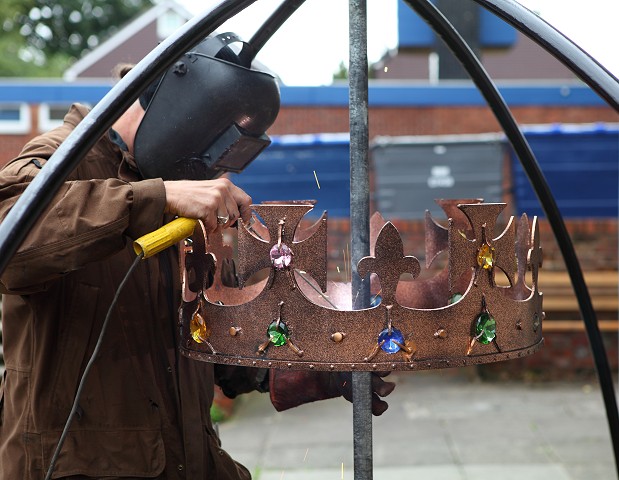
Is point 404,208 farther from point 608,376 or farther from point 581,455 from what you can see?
Result: point 608,376

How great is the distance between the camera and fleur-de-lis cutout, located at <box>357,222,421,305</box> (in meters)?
1.41

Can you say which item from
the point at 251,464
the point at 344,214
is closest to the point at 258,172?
the point at 344,214

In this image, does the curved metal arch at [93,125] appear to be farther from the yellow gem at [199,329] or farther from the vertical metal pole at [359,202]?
the yellow gem at [199,329]

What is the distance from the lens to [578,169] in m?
7.21

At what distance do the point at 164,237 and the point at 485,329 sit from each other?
0.60 m

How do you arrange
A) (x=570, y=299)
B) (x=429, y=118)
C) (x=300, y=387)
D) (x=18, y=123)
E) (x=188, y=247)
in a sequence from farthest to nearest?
(x=18, y=123) → (x=429, y=118) → (x=570, y=299) → (x=300, y=387) → (x=188, y=247)

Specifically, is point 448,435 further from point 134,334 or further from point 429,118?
point 429,118

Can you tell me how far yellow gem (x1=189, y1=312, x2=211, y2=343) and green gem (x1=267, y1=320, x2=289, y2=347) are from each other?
0.15 m

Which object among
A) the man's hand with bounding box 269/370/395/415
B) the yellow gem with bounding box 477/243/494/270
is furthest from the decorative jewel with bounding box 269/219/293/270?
the man's hand with bounding box 269/370/395/415

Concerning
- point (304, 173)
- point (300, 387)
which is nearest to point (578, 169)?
point (304, 173)

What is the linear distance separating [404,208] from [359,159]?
5.75 metres

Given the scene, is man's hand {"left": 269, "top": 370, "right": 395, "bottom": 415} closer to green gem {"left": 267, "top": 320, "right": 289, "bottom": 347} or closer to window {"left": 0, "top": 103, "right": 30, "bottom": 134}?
green gem {"left": 267, "top": 320, "right": 289, "bottom": 347}

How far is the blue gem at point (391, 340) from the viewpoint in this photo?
55.6 inches

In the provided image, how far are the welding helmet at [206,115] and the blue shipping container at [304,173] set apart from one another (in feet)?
16.7
